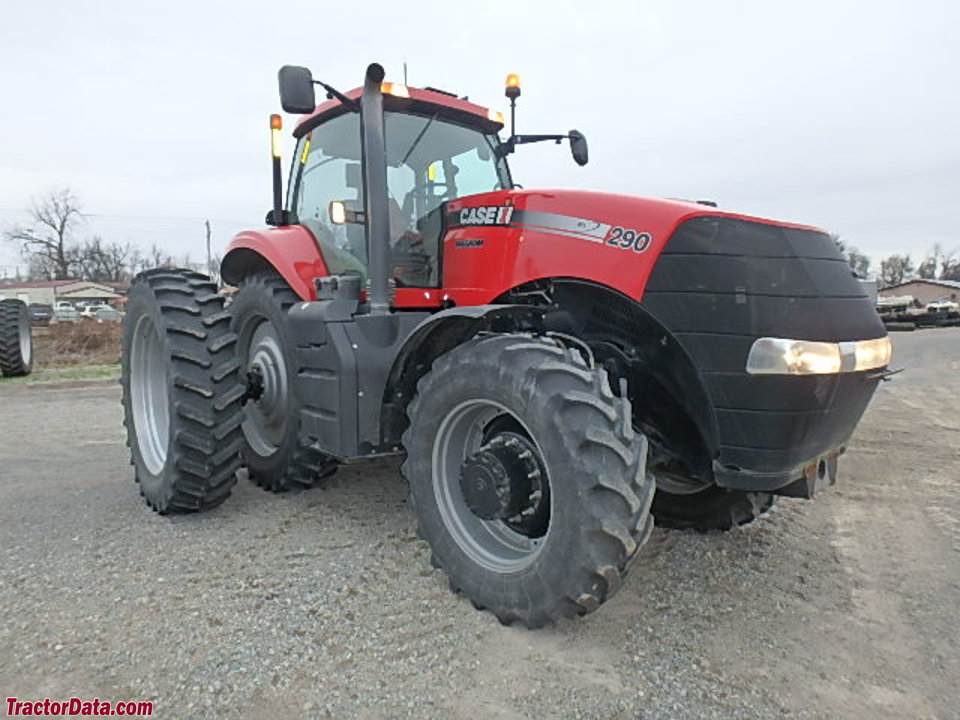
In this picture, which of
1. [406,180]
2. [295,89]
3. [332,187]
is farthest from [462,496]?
[332,187]

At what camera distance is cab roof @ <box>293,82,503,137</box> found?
12.0 feet

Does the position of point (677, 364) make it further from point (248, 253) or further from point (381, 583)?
point (248, 253)

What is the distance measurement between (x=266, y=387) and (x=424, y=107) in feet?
6.50

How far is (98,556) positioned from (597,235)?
9.48 feet

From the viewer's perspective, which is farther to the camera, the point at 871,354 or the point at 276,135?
the point at 276,135

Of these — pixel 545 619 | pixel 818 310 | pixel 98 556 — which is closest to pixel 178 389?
pixel 98 556

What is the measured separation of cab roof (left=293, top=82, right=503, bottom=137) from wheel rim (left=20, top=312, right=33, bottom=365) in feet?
33.3

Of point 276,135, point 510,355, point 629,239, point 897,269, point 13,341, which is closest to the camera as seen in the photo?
point 510,355

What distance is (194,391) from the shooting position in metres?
3.66

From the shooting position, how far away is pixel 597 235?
2824 millimetres

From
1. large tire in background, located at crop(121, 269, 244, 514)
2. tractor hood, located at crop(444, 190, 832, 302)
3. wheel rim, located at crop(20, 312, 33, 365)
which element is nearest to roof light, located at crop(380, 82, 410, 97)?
tractor hood, located at crop(444, 190, 832, 302)

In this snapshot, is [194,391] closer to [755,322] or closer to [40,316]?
[755,322]

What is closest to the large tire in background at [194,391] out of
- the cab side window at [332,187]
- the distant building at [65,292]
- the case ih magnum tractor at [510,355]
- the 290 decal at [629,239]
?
the case ih magnum tractor at [510,355]

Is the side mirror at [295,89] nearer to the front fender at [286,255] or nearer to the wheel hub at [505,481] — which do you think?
the front fender at [286,255]
